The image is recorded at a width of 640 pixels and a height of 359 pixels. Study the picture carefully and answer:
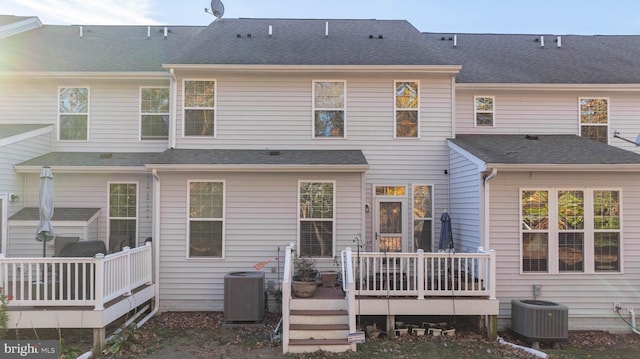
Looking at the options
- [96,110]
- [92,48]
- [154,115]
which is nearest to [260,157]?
[154,115]

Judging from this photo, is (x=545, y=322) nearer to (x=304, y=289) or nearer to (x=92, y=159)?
(x=304, y=289)

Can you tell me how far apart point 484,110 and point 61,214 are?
10.5m

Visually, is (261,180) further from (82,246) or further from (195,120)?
(82,246)

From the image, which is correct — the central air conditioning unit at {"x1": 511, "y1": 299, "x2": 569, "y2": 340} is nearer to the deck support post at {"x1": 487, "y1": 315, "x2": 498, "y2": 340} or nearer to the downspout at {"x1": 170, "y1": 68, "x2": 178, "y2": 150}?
the deck support post at {"x1": 487, "y1": 315, "x2": 498, "y2": 340}

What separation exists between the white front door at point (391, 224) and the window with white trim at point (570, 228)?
2502 millimetres

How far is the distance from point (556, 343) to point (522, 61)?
7.70m

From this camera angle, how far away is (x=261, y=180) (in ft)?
28.1

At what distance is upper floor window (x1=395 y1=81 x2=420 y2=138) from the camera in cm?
943

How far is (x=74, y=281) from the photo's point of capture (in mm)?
6590

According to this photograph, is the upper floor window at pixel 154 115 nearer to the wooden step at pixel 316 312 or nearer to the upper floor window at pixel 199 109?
the upper floor window at pixel 199 109

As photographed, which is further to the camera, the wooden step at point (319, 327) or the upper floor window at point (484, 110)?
the upper floor window at point (484, 110)

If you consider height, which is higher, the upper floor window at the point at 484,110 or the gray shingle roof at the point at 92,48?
the gray shingle roof at the point at 92,48

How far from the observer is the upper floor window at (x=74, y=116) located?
32.7 ft

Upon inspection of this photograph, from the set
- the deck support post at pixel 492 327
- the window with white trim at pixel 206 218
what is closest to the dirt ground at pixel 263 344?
the deck support post at pixel 492 327
